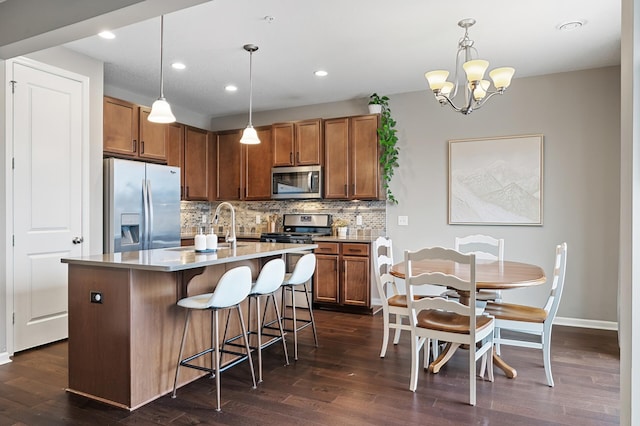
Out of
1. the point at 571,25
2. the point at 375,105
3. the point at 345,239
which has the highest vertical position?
the point at 571,25

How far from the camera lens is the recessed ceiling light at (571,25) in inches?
125

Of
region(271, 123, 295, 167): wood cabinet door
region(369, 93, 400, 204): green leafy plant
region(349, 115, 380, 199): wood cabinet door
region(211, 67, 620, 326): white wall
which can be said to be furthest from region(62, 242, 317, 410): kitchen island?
region(211, 67, 620, 326): white wall

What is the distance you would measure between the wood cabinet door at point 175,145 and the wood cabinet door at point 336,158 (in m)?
1.93

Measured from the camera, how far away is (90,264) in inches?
101

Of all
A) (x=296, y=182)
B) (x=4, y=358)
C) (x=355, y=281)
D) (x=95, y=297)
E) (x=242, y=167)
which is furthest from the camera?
(x=242, y=167)

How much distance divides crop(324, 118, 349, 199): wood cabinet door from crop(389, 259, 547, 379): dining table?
2005 mm

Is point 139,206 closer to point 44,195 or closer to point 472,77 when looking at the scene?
point 44,195

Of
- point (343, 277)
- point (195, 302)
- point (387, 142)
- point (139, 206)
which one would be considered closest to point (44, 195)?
point (139, 206)

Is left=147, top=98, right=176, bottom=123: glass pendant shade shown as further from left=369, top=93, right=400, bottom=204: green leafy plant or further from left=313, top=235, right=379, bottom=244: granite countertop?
left=369, top=93, right=400, bottom=204: green leafy plant

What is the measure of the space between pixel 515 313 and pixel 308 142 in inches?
131

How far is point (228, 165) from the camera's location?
602cm

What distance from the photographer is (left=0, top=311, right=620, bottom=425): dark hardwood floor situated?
2.36m

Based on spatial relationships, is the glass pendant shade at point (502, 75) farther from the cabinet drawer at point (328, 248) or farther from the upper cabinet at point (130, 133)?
the upper cabinet at point (130, 133)

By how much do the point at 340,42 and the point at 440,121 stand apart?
6.07ft
